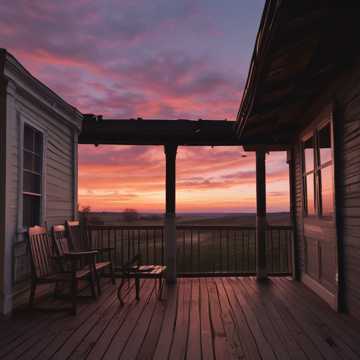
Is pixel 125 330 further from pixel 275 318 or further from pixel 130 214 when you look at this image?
pixel 130 214

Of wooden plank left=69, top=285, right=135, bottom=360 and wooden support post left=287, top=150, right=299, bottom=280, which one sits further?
wooden support post left=287, top=150, right=299, bottom=280

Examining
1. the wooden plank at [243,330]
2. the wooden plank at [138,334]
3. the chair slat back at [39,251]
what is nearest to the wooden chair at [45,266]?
the chair slat back at [39,251]

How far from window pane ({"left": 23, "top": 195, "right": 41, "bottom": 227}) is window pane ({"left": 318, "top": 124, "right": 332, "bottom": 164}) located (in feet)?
12.8

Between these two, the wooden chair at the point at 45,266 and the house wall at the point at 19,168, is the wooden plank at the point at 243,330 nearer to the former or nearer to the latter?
the wooden chair at the point at 45,266

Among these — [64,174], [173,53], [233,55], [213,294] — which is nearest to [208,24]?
[173,53]

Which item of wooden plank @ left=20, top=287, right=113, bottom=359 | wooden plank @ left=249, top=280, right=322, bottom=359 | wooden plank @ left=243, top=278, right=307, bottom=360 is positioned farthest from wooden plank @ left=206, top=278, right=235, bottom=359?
wooden plank @ left=20, top=287, right=113, bottom=359

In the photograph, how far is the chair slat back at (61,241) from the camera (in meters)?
4.72

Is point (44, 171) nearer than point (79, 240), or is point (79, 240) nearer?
point (44, 171)

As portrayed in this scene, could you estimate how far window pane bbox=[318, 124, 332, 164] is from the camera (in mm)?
4573

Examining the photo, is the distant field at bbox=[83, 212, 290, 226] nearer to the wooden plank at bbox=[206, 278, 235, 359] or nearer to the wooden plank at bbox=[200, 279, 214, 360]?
the wooden plank at bbox=[200, 279, 214, 360]

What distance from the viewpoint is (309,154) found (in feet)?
17.8

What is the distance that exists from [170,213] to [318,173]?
2.52 meters

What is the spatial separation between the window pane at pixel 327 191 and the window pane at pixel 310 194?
0.47 meters

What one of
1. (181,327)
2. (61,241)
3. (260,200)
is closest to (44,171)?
(61,241)
